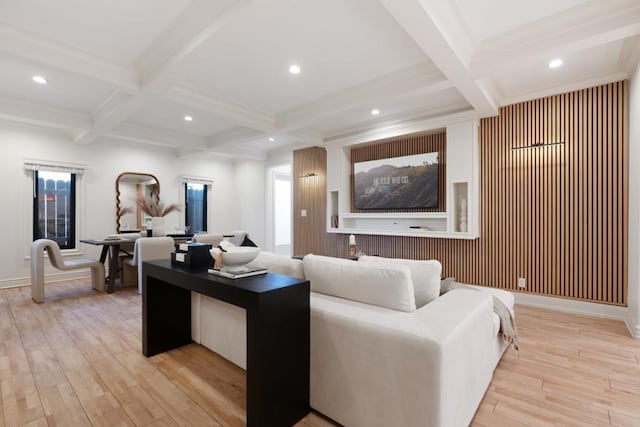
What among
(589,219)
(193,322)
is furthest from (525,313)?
(193,322)

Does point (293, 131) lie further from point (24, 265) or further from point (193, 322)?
point (24, 265)

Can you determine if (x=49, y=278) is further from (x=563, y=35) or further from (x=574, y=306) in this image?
(x=574, y=306)

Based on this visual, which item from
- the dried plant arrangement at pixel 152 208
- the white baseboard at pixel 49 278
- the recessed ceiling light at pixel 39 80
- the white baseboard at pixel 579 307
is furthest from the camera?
the dried plant arrangement at pixel 152 208

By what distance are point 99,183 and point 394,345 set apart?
6584 millimetres

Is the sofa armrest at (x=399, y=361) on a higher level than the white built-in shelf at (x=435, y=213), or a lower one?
lower

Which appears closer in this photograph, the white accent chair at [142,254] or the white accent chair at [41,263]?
the white accent chair at [41,263]

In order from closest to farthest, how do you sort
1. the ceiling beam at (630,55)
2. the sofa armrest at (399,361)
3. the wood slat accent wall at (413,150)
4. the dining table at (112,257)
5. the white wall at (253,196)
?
1. the sofa armrest at (399,361)
2. the ceiling beam at (630,55)
3. the dining table at (112,257)
4. the wood slat accent wall at (413,150)
5. the white wall at (253,196)

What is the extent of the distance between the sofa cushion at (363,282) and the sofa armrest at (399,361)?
0.22 ft

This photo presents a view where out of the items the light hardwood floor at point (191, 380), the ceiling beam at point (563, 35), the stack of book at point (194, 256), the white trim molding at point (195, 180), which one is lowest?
the light hardwood floor at point (191, 380)

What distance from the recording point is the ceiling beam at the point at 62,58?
2670 millimetres

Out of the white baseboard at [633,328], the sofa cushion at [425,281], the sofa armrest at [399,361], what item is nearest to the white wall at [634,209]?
the white baseboard at [633,328]

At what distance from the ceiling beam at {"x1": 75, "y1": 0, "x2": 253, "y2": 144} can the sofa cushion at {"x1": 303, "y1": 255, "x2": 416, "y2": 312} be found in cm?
185

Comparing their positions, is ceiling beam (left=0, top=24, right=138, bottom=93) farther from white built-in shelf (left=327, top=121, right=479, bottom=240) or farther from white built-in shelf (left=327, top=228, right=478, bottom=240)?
white built-in shelf (left=327, top=228, right=478, bottom=240)

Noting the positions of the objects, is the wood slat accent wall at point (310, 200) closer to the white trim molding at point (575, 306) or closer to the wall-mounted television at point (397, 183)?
the wall-mounted television at point (397, 183)
